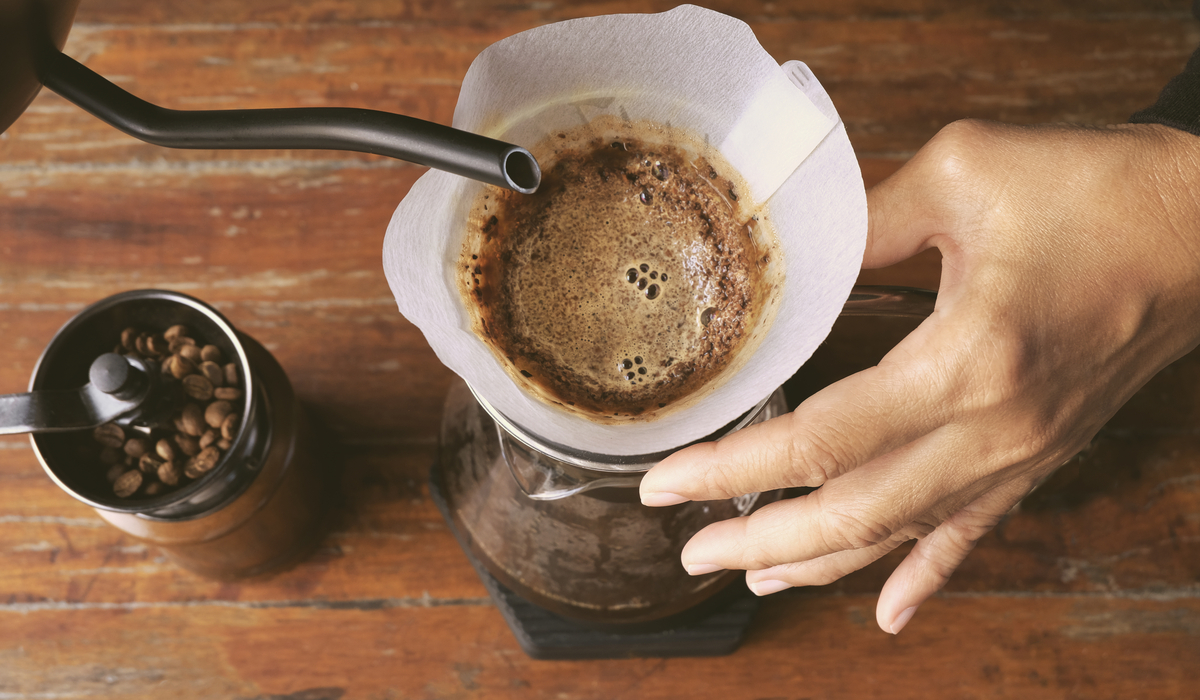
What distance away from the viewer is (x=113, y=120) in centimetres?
34

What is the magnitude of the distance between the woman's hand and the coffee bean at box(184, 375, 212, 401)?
35 centimetres

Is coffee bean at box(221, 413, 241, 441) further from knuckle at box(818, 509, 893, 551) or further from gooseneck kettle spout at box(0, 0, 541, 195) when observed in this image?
knuckle at box(818, 509, 893, 551)

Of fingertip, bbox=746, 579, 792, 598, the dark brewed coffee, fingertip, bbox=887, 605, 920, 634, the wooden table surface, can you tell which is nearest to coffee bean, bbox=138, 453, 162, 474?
the wooden table surface

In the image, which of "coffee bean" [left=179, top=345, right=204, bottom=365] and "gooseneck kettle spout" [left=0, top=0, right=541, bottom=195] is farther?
"coffee bean" [left=179, top=345, right=204, bottom=365]

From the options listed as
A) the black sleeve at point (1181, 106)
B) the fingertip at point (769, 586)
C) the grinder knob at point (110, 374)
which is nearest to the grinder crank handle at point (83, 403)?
the grinder knob at point (110, 374)

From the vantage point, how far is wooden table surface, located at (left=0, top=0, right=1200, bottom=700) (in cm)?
69

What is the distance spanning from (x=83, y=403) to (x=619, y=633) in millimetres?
429

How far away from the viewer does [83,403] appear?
0.51 metres

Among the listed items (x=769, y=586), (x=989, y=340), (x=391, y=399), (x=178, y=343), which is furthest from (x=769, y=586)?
(x=178, y=343)

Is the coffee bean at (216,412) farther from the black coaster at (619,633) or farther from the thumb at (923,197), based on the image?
the thumb at (923,197)

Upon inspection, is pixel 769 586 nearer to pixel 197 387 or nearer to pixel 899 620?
pixel 899 620

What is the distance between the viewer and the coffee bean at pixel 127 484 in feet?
1.82

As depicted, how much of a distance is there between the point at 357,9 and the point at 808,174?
1.83 ft

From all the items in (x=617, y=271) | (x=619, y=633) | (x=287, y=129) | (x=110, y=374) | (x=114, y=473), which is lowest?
(x=619, y=633)
